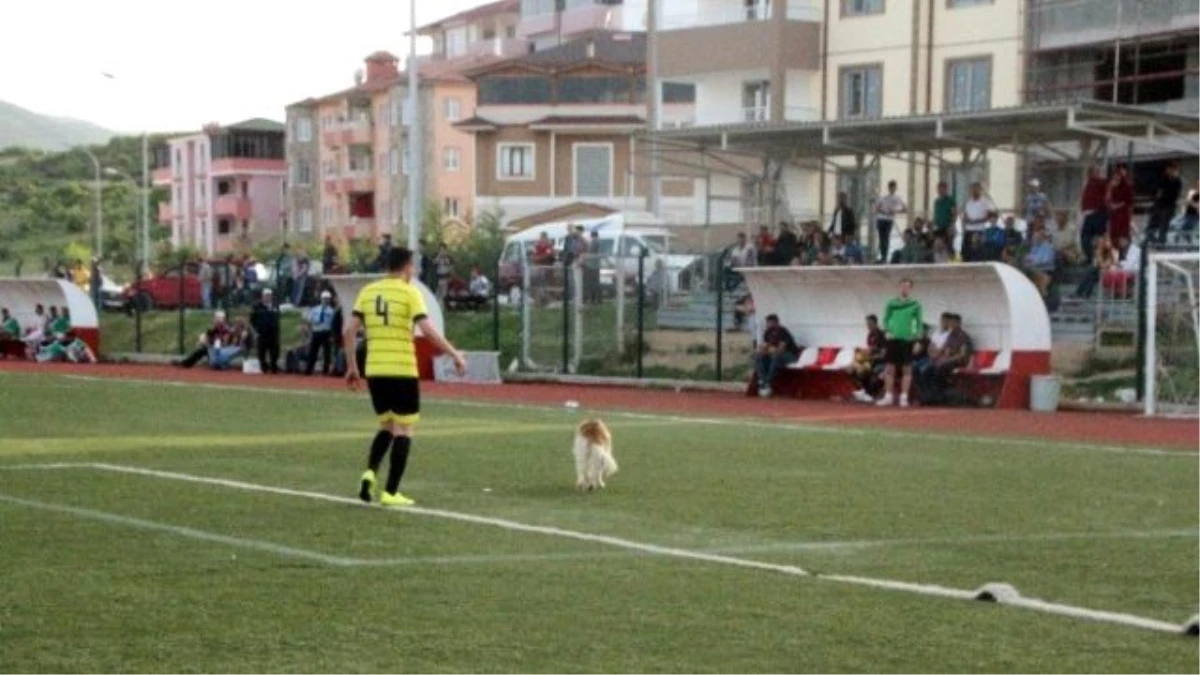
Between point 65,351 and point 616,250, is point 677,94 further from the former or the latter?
point 65,351

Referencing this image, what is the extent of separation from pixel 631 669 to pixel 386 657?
42.1 inches

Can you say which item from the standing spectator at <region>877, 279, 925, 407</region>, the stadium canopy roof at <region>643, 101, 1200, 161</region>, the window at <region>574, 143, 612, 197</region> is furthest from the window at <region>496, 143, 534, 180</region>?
the standing spectator at <region>877, 279, 925, 407</region>

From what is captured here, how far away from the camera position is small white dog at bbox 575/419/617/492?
17234 mm

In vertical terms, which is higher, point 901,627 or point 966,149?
point 966,149

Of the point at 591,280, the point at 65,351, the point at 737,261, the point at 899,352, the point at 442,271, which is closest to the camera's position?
the point at 899,352

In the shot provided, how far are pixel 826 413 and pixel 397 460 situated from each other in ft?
48.0

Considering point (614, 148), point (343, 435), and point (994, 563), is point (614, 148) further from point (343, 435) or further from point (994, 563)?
point (994, 563)

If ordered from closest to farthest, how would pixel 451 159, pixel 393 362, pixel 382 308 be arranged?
pixel 393 362 → pixel 382 308 → pixel 451 159

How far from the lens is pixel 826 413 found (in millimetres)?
29828

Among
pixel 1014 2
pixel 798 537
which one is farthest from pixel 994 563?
pixel 1014 2

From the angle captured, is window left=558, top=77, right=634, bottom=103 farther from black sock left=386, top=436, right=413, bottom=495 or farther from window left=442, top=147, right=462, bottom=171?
black sock left=386, top=436, right=413, bottom=495

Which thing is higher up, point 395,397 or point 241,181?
point 241,181

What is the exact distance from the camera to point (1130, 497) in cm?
1683

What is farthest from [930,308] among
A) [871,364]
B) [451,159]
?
[451,159]
